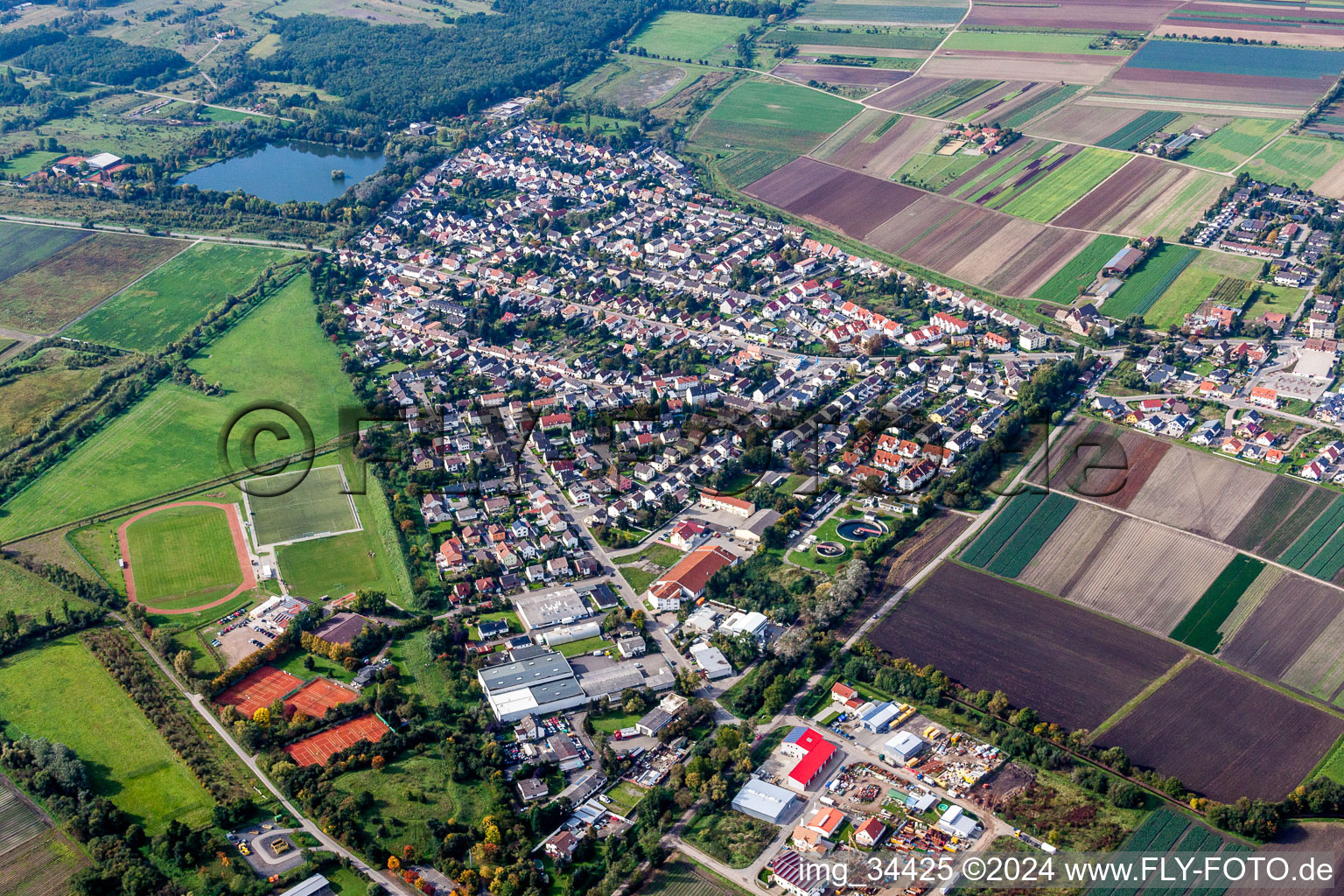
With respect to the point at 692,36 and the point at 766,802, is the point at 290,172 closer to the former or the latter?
the point at 692,36

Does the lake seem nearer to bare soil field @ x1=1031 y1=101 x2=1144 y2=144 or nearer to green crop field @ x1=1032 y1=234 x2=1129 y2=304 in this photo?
green crop field @ x1=1032 y1=234 x2=1129 y2=304

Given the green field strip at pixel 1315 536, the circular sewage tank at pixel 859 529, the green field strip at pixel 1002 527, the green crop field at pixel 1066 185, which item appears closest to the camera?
the green field strip at pixel 1315 536

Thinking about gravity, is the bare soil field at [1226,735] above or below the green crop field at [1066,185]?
below

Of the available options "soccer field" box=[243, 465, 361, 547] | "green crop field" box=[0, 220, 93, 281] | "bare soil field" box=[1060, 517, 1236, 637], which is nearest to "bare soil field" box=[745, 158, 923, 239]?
"bare soil field" box=[1060, 517, 1236, 637]

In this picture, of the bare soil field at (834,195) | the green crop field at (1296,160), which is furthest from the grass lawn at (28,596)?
the green crop field at (1296,160)

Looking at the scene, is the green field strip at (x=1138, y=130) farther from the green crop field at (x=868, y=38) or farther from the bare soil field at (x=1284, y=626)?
the bare soil field at (x=1284, y=626)

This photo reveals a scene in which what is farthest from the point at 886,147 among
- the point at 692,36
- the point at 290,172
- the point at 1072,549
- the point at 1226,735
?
the point at 1226,735
